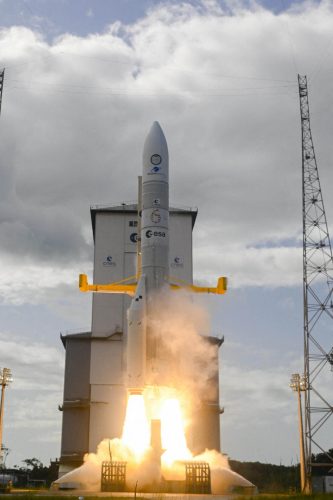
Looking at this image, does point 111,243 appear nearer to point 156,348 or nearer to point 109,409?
point 109,409

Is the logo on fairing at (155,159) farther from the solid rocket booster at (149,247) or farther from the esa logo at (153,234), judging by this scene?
the esa logo at (153,234)

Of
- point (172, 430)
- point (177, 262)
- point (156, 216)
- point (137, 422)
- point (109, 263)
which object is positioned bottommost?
point (172, 430)

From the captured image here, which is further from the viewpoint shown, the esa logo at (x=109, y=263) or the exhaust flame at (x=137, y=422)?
the esa logo at (x=109, y=263)

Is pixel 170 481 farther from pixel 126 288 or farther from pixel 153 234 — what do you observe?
pixel 153 234

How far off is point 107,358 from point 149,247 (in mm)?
25391

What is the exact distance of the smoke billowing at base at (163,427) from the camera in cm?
3731

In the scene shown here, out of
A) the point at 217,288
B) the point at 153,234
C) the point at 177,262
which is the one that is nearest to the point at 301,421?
the point at 217,288

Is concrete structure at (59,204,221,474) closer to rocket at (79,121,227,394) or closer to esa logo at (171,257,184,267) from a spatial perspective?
esa logo at (171,257,184,267)

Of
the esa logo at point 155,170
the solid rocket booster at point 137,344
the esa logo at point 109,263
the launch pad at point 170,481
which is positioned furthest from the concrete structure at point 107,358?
the launch pad at point 170,481

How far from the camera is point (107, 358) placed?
64312 mm

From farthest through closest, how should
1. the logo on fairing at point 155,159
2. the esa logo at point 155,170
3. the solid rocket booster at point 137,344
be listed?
the logo on fairing at point 155,159, the esa logo at point 155,170, the solid rocket booster at point 137,344

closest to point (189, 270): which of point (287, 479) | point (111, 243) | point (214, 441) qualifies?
point (111, 243)

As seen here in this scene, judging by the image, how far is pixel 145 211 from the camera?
43.1 meters

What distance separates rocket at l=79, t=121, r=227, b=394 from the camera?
39594mm
